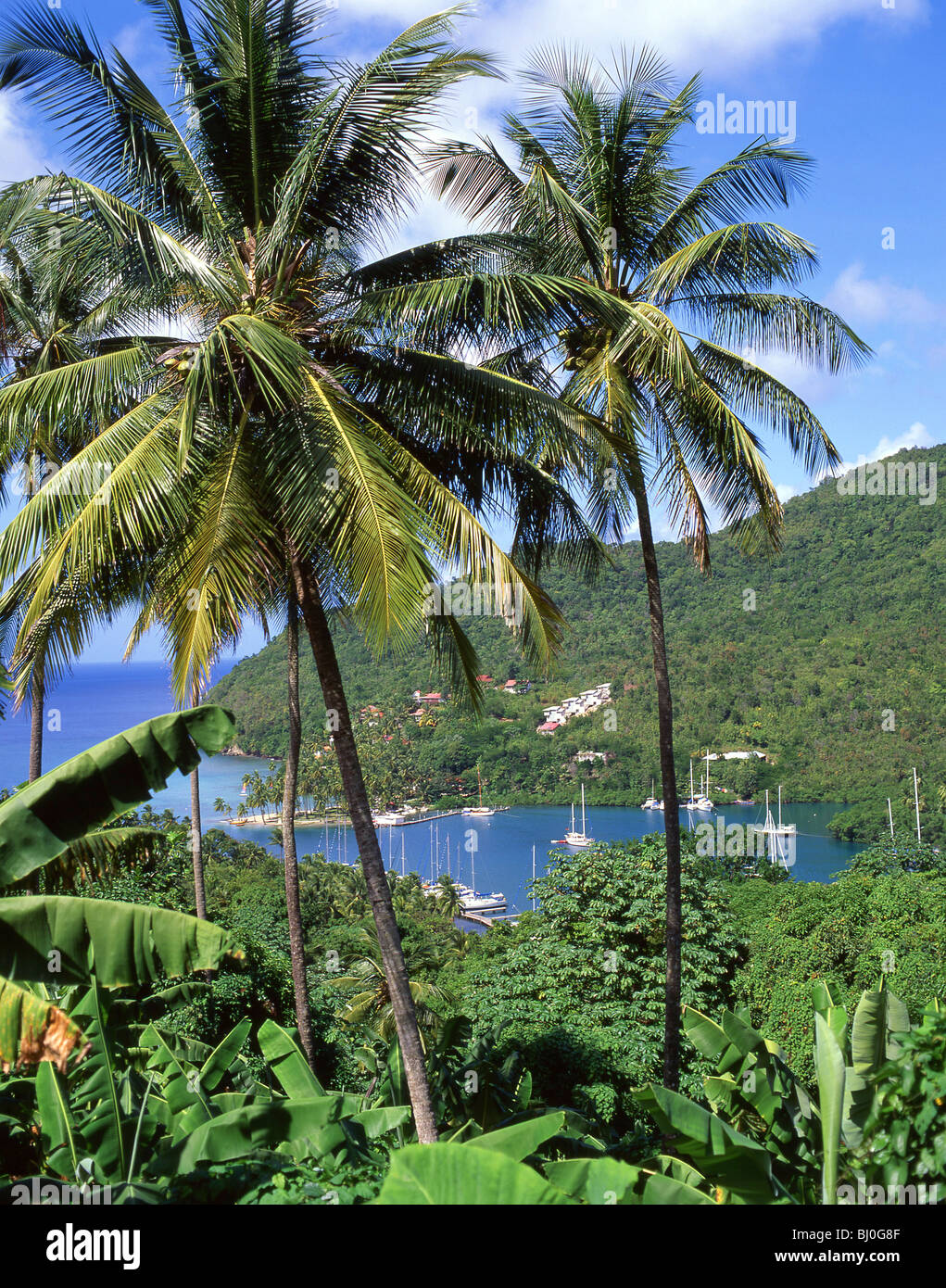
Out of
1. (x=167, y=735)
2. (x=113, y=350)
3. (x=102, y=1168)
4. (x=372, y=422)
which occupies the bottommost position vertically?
(x=102, y=1168)

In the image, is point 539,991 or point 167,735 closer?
point 167,735

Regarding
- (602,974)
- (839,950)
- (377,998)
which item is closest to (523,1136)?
(602,974)

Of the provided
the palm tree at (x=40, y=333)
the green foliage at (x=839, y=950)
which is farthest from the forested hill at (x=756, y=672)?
the palm tree at (x=40, y=333)

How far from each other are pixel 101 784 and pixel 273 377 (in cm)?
306

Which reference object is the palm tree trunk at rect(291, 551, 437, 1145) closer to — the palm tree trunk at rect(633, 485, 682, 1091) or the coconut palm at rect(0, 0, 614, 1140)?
the coconut palm at rect(0, 0, 614, 1140)

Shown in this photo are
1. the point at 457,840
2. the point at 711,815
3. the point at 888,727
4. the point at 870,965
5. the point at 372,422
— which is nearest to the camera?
the point at 372,422

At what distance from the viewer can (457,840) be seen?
306ft

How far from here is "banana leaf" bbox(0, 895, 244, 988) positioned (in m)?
4.36

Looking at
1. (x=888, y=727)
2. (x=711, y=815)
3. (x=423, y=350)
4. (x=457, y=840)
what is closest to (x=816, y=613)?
(x=711, y=815)

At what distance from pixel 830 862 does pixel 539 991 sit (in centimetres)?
5743

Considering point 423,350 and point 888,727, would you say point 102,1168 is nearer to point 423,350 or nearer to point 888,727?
point 423,350

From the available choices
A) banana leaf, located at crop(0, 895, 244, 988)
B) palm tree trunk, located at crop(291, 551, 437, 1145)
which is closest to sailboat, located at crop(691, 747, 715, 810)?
palm tree trunk, located at crop(291, 551, 437, 1145)

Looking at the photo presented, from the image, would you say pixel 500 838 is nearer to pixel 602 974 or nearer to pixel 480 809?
pixel 480 809

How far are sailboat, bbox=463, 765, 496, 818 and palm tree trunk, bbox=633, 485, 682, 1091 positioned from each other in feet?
301
